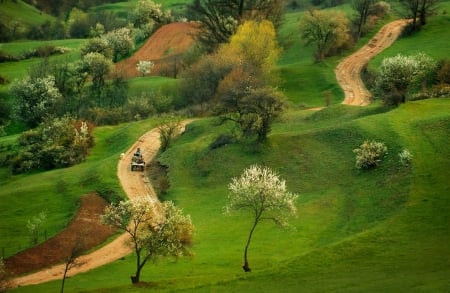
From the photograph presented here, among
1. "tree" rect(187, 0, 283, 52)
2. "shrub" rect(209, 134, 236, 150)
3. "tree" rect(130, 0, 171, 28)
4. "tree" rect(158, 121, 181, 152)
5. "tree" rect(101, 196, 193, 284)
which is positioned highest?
"tree" rect(187, 0, 283, 52)

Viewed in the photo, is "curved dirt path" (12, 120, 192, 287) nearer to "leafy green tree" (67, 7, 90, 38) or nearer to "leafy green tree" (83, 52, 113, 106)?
"leafy green tree" (83, 52, 113, 106)

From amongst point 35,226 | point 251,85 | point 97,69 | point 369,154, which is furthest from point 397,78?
point 97,69

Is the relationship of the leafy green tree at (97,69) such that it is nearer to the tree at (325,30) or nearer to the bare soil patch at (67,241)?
the tree at (325,30)

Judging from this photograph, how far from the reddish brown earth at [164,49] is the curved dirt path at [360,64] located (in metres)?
35.8

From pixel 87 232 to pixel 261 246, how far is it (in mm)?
18604

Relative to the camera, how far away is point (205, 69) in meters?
102

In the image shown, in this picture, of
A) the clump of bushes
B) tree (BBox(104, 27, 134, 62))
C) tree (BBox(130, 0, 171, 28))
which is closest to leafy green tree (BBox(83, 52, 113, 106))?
tree (BBox(104, 27, 134, 62))

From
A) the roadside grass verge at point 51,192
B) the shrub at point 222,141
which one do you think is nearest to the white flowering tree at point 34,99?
the roadside grass verge at point 51,192

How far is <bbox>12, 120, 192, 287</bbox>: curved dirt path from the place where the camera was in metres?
56.3

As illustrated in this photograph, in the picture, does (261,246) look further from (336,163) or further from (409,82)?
(409,82)

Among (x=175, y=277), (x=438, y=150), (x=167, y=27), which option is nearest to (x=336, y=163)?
(x=438, y=150)

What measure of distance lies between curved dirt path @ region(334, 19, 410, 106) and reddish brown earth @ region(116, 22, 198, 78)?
117ft

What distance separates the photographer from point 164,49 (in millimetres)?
144875

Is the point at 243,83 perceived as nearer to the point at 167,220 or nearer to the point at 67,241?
the point at 67,241
